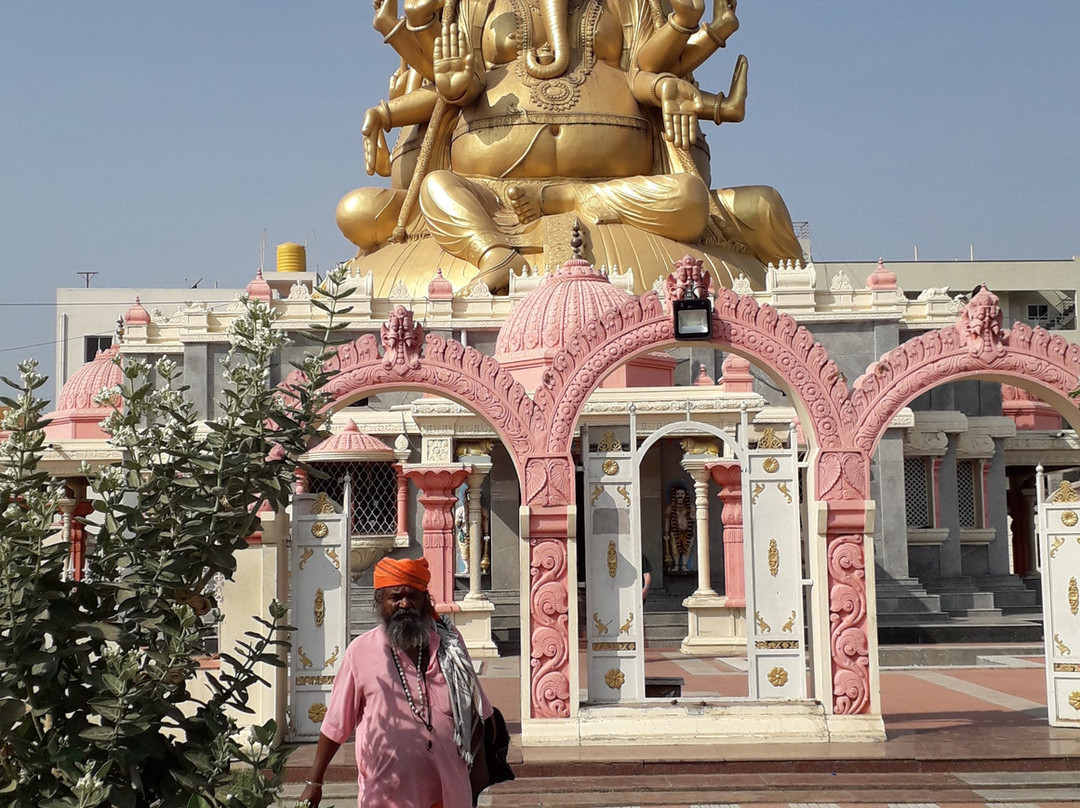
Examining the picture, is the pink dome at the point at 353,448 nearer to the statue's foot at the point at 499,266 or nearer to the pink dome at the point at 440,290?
the pink dome at the point at 440,290

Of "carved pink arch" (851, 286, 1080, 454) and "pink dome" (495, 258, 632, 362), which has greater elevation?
"pink dome" (495, 258, 632, 362)

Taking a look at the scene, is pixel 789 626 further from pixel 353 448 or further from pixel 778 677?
pixel 353 448

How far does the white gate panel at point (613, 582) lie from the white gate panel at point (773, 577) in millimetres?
805

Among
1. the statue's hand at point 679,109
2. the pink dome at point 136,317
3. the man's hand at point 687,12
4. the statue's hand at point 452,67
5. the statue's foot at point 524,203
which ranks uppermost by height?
the man's hand at point 687,12

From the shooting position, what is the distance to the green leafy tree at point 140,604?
3650mm

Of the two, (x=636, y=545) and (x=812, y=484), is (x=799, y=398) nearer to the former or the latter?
(x=812, y=484)

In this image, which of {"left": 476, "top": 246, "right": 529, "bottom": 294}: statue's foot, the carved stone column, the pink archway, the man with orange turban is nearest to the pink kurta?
the man with orange turban

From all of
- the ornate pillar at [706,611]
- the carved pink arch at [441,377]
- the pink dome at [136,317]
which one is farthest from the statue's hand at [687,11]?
the carved pink arch at [441,377]

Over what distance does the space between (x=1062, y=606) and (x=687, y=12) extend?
1503 centimetres

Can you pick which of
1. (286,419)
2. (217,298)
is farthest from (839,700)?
(217,298)

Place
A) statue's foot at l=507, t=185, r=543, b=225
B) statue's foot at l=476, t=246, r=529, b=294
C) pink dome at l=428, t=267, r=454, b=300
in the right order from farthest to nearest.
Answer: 1. statue's foot at l=507, t=185, r=543, b=225
2. statue's foot at l=476, t=246, r=529, b=294
3. pink dome at l=428, t=267, r=454, b=300

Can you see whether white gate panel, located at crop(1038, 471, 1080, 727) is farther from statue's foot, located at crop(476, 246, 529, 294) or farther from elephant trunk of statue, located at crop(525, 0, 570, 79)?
elephant trunk of statue, located at crop(525, 0, 570, 79)

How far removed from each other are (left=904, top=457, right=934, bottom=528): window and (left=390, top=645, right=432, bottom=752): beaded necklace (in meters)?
15.7

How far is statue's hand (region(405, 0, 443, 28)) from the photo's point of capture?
22156 mm
